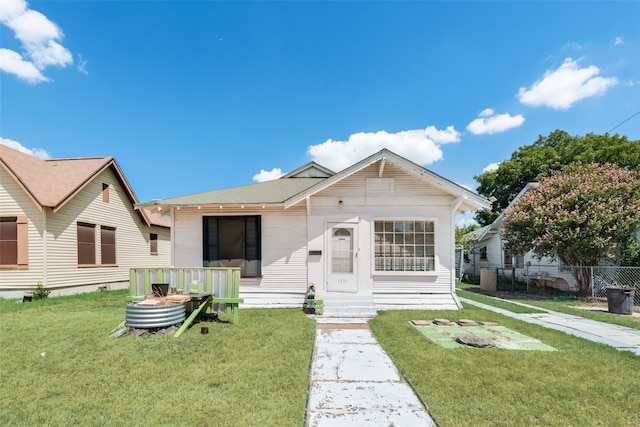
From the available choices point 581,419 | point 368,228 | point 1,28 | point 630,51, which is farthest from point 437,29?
point 1,28

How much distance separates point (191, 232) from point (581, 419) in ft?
30.1

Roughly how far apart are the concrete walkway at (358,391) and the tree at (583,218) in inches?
386

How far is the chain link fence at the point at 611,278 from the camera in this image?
10734 mm

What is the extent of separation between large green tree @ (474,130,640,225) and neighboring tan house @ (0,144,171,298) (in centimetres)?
2424

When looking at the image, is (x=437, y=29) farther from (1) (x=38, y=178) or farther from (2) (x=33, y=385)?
(1) (x=38, y=178)

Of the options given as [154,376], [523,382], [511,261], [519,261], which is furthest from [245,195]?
[511,261]

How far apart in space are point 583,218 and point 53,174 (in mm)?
21451

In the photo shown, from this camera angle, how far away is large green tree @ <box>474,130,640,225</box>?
20.5 metres

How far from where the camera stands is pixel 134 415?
2934 mm

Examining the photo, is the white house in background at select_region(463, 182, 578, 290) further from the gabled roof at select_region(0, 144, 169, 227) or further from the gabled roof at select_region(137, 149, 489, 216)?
the gabled roof at select_region(0, 144, 169, 227)

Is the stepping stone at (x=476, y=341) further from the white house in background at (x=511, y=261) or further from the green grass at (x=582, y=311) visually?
the white house in background at (x=511, y=261)

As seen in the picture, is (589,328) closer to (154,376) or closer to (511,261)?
(154,376)

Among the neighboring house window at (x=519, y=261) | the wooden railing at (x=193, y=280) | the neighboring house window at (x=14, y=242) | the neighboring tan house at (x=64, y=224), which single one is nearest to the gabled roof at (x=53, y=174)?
the neighboring tan house at (x=64, y=224)

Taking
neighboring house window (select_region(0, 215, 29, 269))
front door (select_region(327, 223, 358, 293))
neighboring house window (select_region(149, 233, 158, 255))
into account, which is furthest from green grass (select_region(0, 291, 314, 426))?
neighboring house window (select_region(149, 233, 158, 255))
